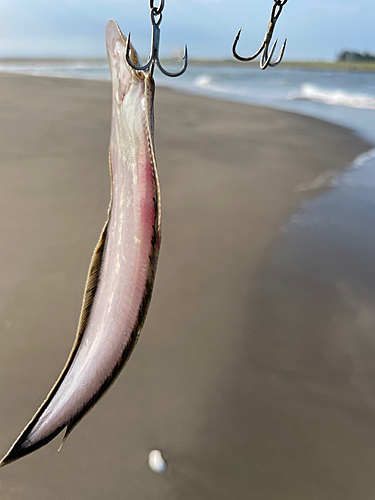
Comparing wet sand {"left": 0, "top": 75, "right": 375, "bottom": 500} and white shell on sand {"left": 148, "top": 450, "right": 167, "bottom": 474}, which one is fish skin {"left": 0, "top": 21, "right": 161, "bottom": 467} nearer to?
wet sand {"left": 0, "top": 75, "right": 375, "bottom": 500}

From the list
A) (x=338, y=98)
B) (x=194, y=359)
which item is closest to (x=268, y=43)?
(x=194, y=359)

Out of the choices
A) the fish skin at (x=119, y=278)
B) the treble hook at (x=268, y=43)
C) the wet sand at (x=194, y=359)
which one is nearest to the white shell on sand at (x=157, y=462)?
the wet sand at (x=194, y=359)

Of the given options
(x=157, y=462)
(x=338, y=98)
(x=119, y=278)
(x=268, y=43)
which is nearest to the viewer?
(x=119, y=278)

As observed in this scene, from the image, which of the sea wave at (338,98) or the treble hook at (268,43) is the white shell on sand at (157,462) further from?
the sea wave at (338,98)

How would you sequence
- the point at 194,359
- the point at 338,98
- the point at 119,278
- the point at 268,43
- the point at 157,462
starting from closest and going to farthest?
the point at 119,278
the point at 268,43
the point at 157,462
the point at 194,359
the point at 338,98

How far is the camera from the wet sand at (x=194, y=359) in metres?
1.22

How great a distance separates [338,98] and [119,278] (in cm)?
1250

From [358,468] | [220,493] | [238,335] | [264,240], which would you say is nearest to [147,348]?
[238,335]

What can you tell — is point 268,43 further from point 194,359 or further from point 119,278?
point 194,359

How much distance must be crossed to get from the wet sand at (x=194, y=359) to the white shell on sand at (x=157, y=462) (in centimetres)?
2

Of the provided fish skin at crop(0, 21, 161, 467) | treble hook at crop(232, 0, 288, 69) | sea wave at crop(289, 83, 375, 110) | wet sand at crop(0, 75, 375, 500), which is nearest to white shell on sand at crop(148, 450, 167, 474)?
wet sand at crop(0, 75, 375, 500)

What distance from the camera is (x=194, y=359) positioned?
1.62 metres

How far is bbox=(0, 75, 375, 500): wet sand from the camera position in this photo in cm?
122

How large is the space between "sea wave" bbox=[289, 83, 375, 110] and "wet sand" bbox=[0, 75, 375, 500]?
27.0ft
